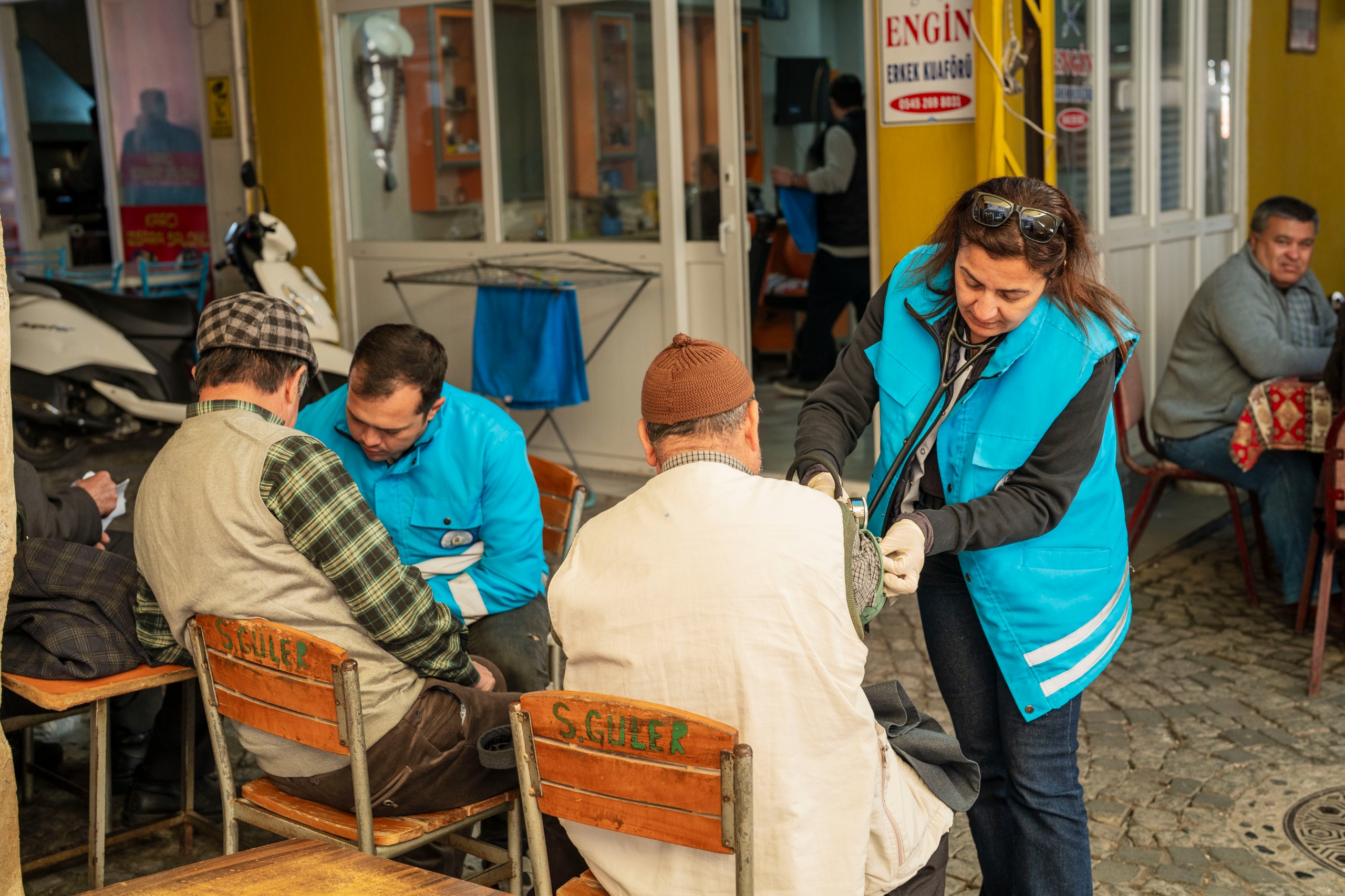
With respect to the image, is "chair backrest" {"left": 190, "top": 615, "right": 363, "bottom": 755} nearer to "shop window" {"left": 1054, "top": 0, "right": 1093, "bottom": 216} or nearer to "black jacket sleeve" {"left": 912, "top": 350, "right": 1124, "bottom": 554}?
"black jacket sleeve" {"left": 912, "top": 350, "right": 1124, "bottom": 554}

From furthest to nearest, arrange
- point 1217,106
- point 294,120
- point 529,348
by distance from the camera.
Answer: point 294,120
point 1217,106
point 529,348

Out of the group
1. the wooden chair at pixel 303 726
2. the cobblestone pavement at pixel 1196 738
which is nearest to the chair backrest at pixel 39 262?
the cobblestone pavement at pixel 1196 738

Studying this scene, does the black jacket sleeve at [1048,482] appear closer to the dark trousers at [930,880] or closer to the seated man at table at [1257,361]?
the dark trousers at [930,880]

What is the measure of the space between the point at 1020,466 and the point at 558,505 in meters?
1.44

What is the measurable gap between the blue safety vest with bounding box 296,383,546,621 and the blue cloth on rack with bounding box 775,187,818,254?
16.0 feet

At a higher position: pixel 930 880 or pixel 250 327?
pixel 250 327

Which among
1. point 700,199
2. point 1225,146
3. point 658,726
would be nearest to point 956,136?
point 700,199

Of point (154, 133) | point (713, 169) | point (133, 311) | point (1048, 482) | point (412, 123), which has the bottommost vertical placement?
point (1048, 482)

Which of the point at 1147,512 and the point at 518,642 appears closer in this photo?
the point at 518,642

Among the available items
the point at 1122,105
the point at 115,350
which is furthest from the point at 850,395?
the point at 115,350

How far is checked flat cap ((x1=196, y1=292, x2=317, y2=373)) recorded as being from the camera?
2531mm

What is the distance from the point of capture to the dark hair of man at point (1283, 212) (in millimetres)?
4777

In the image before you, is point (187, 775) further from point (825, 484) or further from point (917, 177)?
point (917, 177)

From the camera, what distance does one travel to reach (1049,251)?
86.2 inches
